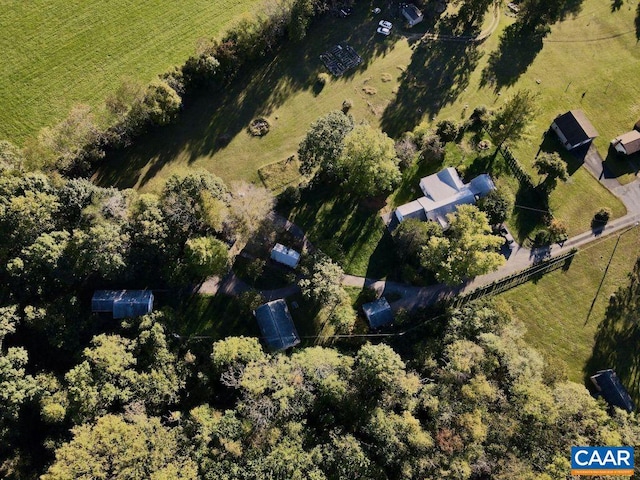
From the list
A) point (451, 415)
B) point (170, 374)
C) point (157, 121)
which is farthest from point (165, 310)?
point (451, 415)

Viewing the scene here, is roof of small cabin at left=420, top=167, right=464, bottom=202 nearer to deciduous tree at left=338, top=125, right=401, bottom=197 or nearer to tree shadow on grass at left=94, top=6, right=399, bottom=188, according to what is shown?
deciduous tree at left=338, top=125, right=401, bottom=197

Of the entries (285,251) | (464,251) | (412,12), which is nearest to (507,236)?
(464,251)

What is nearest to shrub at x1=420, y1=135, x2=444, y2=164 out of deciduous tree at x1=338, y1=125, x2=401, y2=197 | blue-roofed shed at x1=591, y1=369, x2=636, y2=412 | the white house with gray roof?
the white house with gray roof

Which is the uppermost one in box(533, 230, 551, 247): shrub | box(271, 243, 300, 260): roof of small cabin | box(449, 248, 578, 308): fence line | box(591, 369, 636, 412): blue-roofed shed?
box(533, 230, 551, 247): shrub

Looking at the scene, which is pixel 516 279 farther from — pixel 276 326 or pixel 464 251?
pixel 276 326

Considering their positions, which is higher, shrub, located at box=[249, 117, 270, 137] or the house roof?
the house roof

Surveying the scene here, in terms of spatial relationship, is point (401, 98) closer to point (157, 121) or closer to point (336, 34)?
point (336, 34)

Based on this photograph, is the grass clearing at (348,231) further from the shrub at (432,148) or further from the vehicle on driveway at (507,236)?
the vehicle on driveway at (507,236)
